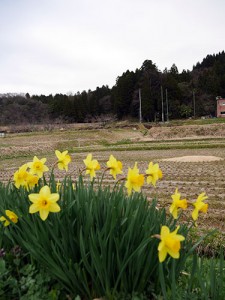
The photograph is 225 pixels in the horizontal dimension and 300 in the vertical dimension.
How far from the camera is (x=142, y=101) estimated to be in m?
60.2

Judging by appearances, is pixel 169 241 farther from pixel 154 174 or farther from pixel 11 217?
pixel 11 217

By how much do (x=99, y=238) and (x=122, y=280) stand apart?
0.25m

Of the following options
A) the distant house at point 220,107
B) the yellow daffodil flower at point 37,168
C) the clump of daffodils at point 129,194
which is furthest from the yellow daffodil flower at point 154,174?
the distant house at point 220,107

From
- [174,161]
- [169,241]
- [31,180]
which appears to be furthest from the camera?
[174,161]

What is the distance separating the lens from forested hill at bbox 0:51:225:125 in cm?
6188

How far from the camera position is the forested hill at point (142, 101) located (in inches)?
2436

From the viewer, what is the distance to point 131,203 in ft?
6.54

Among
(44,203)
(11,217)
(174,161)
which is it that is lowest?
(174,161)

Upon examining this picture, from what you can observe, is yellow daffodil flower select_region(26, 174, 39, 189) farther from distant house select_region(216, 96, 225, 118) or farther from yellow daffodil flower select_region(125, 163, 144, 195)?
distant house select_region(216, 96, 225, 118)

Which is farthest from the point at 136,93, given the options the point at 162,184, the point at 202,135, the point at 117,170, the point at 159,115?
the point at 117,170

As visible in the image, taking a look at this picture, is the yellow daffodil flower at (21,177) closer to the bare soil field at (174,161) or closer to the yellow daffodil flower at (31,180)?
the yellow daffodil flower at (31,180)

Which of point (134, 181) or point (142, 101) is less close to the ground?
point (142, 101)

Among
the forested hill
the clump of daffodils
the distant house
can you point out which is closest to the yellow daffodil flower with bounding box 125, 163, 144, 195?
the clump of daffodils

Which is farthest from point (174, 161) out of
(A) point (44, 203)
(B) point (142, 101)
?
(B) point (142, 101)
